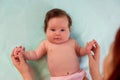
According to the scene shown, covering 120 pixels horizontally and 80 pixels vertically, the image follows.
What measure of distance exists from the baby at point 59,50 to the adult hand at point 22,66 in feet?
0.04

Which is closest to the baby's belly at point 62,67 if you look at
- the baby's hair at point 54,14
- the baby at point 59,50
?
the baby at point 59,50

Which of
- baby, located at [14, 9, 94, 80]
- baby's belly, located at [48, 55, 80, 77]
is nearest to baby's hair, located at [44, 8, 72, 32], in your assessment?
baby, located at [14, 9, 94, 80]

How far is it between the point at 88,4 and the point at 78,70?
0.70ft

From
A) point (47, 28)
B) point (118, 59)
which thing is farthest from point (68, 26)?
point (118, 59)

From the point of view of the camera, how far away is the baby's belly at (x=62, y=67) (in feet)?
2.68

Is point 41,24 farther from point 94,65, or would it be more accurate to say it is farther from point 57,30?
point 94,65

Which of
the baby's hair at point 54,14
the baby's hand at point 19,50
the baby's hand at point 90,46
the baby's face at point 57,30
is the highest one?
the baby's hair at point 54,14

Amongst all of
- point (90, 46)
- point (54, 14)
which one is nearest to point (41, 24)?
point (54, 14)

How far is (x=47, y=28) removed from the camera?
835mm

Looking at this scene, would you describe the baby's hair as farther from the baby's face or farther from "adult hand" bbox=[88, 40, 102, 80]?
"adult hand" bbox=[88, 40, 102, 80]

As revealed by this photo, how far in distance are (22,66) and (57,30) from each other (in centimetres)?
15

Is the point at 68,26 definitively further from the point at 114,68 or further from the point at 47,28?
the point at 114,68

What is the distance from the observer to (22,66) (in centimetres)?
82

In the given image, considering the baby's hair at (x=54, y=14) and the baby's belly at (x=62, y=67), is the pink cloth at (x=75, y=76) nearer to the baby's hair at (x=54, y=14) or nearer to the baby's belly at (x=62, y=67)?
the baby's belly at (x=62, y=67)
